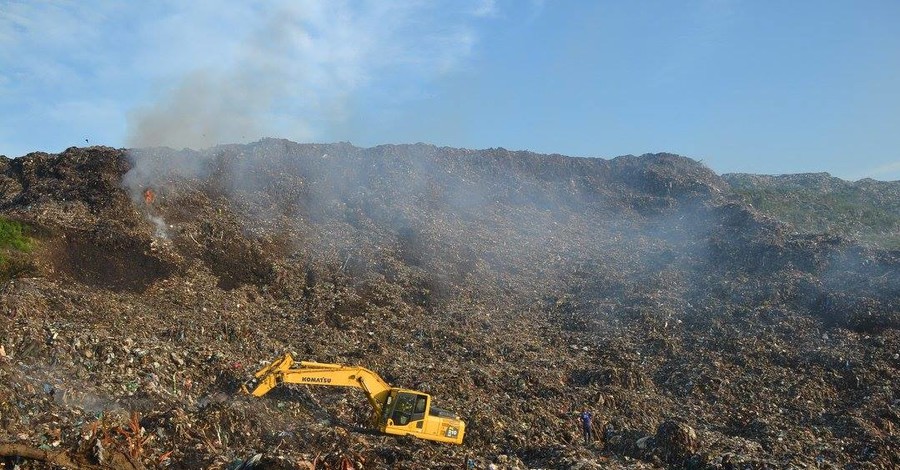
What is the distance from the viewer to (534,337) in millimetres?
19734

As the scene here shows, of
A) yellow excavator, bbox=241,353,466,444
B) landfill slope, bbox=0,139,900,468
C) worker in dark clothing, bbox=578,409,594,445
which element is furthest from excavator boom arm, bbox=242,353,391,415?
worker in dark clothing, bbox=578,409,594,445

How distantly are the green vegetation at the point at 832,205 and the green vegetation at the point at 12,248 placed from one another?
29342 mm

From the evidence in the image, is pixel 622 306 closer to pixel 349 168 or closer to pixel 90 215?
pixel 349 168

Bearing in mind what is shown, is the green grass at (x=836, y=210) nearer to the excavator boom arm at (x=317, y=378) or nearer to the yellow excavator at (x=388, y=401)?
the yellow excavator at (x=388, y=401)

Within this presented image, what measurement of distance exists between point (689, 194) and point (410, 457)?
27.6 meters


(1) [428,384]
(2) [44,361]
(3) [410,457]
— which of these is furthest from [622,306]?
(2) [44,361]

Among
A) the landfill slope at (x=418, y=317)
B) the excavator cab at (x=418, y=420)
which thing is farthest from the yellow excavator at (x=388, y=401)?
the landfill slope at (x=418, y=317)

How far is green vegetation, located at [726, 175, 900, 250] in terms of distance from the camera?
99.4ft

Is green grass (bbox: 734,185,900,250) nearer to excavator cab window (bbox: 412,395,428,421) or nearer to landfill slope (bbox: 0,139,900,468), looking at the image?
landfill slope (bbox: 0,139,900,468)

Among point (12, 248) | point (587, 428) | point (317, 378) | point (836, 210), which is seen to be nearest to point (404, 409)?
point (317, 378)

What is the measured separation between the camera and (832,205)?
113 ft

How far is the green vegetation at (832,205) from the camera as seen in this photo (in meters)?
30.3

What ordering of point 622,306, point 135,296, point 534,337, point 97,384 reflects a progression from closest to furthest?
point 97,384
point 135,296
point 534,337
point 622,306

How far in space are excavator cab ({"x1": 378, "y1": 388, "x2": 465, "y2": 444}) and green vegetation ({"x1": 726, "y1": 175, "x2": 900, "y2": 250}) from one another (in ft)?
76.5
